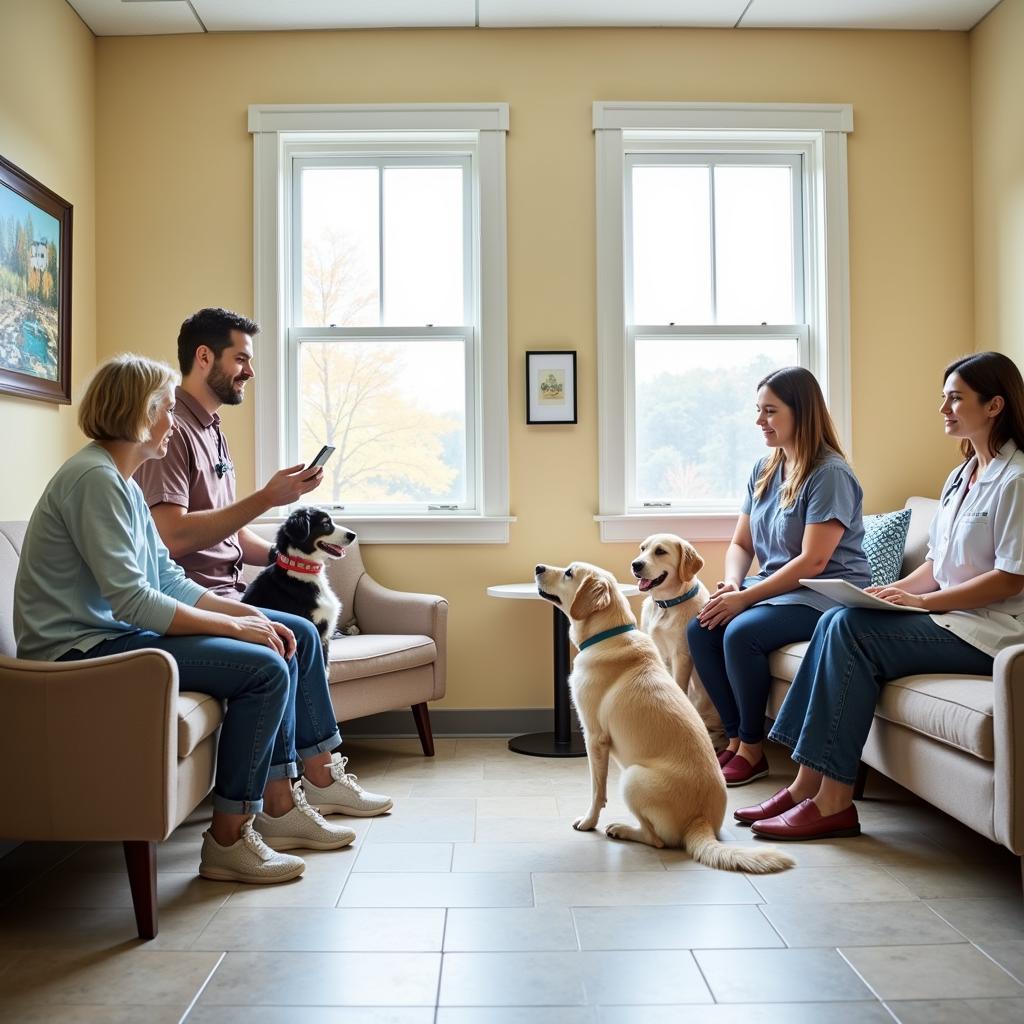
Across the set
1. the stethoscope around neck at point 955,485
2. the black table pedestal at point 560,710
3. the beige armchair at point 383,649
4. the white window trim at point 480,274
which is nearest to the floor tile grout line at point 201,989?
the beige armchair at point 383,649

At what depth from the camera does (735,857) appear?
224cm

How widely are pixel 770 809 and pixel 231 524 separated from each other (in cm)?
171

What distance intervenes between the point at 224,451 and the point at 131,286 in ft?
4.64

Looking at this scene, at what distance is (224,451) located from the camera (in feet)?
10.1

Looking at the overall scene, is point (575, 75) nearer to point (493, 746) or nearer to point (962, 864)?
point (493, 746)

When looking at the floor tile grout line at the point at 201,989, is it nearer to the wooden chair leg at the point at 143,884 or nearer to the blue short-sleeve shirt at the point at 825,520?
the wooden chair leg at the point at 143,884

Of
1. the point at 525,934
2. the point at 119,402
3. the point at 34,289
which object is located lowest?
the point at 525,934

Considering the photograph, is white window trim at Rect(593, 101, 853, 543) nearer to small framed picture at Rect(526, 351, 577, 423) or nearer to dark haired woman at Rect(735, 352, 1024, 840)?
small framed picture at Rect(526, 351, 577, 423)

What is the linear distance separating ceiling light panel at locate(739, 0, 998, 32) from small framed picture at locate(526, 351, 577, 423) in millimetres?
1595

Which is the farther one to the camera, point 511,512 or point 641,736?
point 511,512

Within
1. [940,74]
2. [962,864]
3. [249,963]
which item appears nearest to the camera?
[249,963]

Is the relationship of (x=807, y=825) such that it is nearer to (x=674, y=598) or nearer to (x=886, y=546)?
(x=674, y=598)

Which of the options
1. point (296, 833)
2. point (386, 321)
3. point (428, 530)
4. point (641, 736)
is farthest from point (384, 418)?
point (641, 736)

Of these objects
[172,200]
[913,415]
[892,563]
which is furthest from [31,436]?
[913,415]
